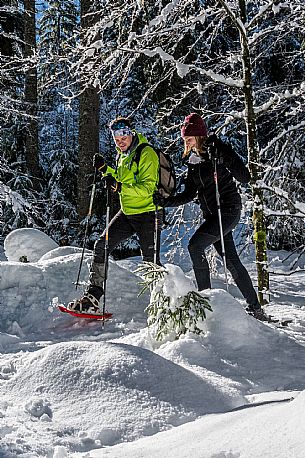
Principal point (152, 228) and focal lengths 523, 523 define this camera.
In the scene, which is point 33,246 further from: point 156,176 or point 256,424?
point 256,424

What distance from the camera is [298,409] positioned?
7.83ft

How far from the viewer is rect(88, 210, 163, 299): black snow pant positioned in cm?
609

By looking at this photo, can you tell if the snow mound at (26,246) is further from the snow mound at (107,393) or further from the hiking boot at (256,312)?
the snow mound at (107,393)

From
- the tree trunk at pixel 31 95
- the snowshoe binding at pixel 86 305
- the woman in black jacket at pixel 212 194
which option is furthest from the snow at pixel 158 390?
the tree trunk at pixel 31 95

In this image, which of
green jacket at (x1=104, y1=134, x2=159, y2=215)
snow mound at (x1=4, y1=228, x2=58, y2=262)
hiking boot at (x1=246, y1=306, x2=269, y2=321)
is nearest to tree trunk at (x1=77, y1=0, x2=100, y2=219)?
snow mound at (x1=4, y1=228, x2=58, y2=262)

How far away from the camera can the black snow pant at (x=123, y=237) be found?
20.0 ft

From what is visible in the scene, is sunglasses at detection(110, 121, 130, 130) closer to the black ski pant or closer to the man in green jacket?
the man in green jacket

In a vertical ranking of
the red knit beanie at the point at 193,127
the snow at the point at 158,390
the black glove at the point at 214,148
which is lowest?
the snow at the point at 158,390

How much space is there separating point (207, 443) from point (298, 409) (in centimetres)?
46

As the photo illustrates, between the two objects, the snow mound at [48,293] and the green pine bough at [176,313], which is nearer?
the green pine bough at [176,313]

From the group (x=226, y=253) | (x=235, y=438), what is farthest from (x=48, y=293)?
(x=235, y=438)

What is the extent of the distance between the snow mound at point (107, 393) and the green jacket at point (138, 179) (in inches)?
93.0

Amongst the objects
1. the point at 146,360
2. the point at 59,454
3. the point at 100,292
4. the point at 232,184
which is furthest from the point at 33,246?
the point at 59,454

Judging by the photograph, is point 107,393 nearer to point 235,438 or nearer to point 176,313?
point 235,438
